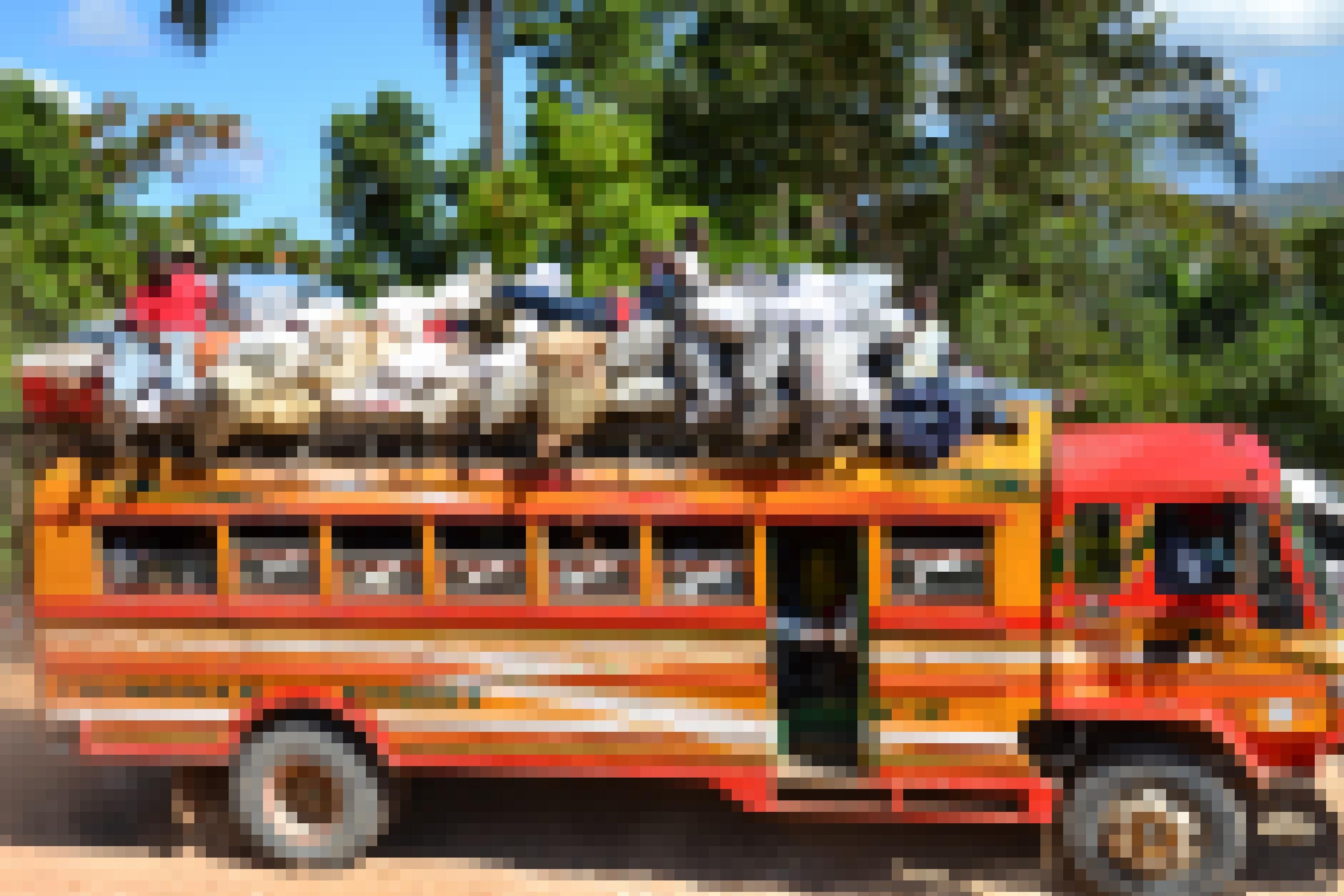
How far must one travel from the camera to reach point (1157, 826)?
6.10m

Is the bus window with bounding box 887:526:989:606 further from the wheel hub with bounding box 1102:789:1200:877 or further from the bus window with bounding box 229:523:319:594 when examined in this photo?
the bus window with bounding box 229:523:319:594

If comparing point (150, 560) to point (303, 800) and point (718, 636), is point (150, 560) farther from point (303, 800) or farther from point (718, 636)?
point (718, 636)

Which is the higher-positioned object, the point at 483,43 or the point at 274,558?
the point at 483,43

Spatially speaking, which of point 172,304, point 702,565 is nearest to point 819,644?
point 702,565

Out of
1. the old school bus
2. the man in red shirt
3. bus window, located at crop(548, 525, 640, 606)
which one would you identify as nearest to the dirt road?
the old school bus

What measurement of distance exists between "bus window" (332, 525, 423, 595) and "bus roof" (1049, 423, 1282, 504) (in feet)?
10.0

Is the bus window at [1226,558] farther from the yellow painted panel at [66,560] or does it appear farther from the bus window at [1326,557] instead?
the yellow painted panel at [66,560]

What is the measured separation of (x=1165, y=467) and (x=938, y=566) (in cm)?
114

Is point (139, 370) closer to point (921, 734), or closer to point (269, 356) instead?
point (269, 356)

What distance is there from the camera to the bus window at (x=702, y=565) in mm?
6156

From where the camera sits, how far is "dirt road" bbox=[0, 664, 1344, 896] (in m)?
6.54

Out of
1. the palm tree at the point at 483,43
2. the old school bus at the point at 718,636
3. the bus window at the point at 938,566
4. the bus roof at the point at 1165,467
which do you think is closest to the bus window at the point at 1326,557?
the old school bus at the point at 718,636

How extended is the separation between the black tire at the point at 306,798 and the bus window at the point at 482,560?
1041 mm

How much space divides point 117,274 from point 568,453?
1399cm
